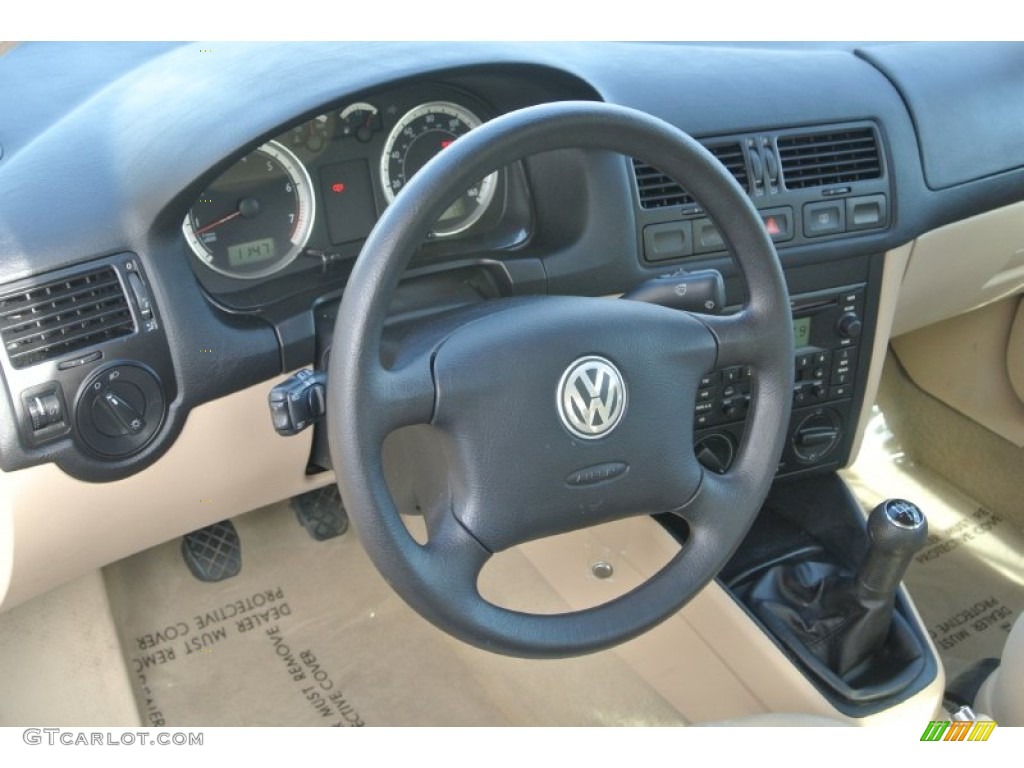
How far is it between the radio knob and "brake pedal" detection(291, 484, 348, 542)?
3.11 ft

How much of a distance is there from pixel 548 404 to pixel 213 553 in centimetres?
108

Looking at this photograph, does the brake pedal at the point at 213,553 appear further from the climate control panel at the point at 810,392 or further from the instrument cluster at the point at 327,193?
the climate control panel at the point at 810,392

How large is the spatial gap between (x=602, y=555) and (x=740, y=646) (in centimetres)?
29

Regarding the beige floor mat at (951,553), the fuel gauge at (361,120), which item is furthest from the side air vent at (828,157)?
the beige floor mat at (951,553)

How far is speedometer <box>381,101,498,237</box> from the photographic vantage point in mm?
1628

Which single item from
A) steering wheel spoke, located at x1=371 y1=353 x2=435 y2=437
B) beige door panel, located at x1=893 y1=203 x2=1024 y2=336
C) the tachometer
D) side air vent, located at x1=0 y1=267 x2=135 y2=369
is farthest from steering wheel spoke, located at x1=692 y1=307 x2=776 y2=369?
beige door panel, located at x1=893 y1=203 x2=1024 y2=336

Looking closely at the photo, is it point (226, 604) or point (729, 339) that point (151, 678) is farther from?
point (729, 339)

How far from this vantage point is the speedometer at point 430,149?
1628mm

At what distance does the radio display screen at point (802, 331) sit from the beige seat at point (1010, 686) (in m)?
0.57

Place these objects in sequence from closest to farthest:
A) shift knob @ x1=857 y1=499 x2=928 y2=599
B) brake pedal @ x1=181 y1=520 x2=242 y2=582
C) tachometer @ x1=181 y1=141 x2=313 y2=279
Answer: tachometer @ x1=181 y1=141 x2=313 y2=279 < shift knob @ x1=857 y1=499 x2=928 y2=599 < brake pedal @ x1=181 y1=520 x2=242 y2=582

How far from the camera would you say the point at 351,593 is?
2.12 meters

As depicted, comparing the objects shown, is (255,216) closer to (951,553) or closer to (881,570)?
(881,570)

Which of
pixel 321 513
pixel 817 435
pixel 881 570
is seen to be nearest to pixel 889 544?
pixel 881 570

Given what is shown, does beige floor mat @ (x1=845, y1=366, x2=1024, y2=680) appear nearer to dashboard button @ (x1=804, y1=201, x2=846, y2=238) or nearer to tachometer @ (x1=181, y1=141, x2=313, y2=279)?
dashboard button @ (x1=804, y1=201, x2=846, y2=238)
